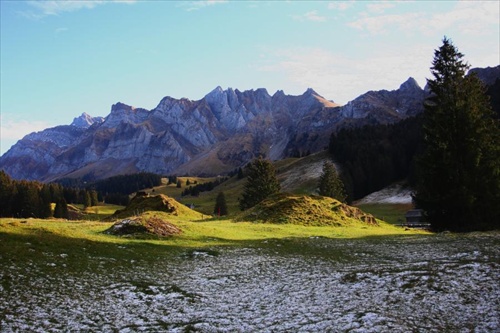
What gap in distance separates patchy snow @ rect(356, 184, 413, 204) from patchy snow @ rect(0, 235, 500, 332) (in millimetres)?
150128

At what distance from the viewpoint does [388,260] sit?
24.7 m

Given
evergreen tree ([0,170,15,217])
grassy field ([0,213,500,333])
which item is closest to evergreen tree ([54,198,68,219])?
evergreen tree ([0,170,15,217])

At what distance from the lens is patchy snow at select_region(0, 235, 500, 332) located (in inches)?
498

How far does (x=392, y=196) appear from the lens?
570 ft

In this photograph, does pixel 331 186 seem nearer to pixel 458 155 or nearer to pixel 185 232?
pixel 458 155

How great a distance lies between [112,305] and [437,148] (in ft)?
137

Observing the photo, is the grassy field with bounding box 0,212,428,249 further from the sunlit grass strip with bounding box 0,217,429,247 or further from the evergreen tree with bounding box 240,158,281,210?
the evergreen tree with bounding box 240,158,281,210

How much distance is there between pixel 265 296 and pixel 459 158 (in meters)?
36.9

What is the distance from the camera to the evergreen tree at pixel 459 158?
43000mm

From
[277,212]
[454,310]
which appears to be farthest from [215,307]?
[277,212]

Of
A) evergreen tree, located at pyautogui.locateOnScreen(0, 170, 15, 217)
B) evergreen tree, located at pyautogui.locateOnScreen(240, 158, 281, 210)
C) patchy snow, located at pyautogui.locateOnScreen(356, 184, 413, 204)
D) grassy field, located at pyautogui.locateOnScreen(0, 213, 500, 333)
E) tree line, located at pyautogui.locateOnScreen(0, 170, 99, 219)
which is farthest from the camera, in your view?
evergreen tree, located at pyautogui.locateOnScreen(0, 170, 15, 217)

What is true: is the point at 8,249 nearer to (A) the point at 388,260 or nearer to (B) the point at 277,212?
(A) the point at 388,260

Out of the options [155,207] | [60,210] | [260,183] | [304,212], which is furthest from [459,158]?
[60,210]

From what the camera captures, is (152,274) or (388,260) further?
(388,260)
